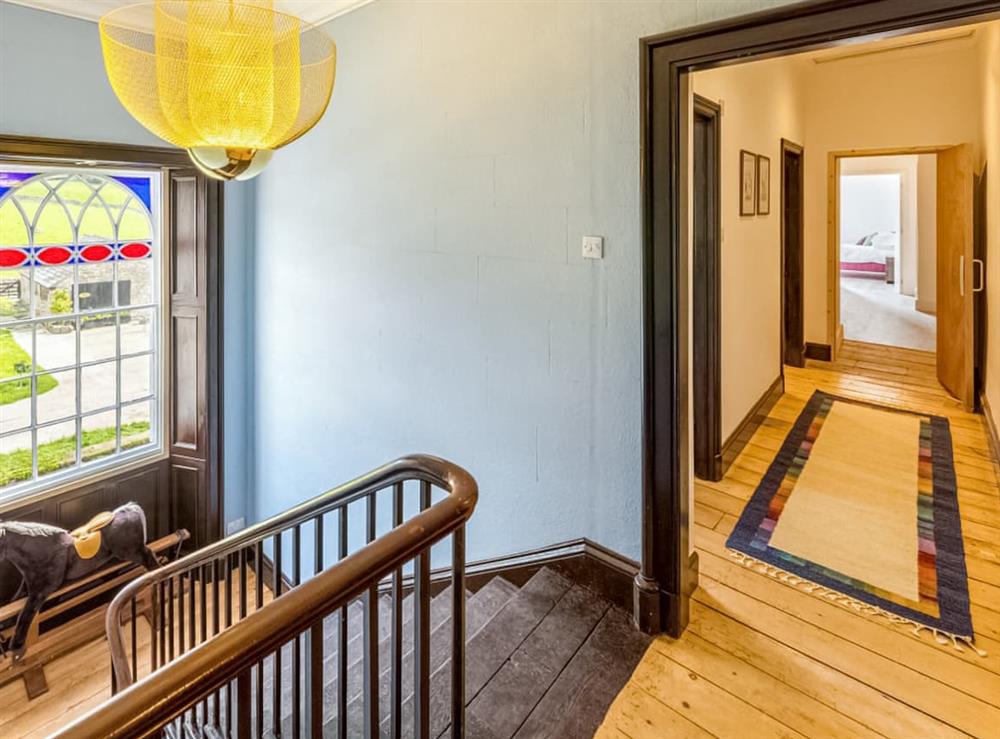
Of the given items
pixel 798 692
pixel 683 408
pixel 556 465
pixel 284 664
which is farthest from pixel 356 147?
pixel 798 692

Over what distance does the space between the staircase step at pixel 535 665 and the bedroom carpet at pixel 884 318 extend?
5.98m

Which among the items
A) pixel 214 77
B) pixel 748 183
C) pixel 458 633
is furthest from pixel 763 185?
pixel 458 633

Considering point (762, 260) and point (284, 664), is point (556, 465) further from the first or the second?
point (762, 260)

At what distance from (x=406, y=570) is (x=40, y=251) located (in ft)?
9.53

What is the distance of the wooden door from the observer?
4.56m

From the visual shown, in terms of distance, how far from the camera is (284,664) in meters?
3.06

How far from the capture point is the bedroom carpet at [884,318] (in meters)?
6.94

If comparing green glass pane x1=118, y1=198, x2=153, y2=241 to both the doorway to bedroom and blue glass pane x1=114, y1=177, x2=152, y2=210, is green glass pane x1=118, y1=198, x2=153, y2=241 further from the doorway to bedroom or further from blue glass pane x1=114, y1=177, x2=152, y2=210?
the doorway to bedroom

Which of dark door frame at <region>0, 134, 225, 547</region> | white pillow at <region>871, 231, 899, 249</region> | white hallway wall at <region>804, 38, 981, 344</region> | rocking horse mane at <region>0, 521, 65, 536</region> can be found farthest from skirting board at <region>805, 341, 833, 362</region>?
white pillow at <region>871, 231, 899, 249</region>

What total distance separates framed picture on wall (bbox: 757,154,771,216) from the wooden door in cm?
150

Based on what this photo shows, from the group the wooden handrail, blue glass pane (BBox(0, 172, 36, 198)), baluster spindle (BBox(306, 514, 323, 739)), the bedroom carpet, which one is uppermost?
blue glass pane (BBox(0, 172, 36, 198))

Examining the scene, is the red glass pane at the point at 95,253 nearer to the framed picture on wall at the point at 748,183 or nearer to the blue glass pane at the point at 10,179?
the blue glass pane at the point at 10,179

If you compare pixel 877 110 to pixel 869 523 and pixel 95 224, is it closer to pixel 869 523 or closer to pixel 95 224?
pixel 869 523

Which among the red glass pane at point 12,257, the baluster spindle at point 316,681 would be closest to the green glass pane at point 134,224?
the red glass pane at point 12,257
